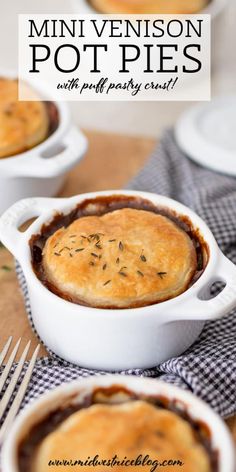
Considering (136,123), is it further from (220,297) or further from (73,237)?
(220,297)

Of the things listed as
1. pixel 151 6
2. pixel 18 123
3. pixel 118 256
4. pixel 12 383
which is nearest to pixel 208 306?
pixel 118 256

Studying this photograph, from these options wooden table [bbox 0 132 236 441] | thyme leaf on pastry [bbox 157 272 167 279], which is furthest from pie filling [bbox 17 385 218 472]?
wooden table [bbox 0 132 236 441]

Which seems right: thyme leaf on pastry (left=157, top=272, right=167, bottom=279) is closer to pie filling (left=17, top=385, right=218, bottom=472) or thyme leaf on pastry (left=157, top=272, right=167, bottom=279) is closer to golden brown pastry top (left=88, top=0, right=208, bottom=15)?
pie filling (left=17, top=385, right=218, bottom=472)

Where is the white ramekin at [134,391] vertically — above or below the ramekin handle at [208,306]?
below

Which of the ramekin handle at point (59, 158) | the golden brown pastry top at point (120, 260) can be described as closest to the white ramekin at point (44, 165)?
the ramekin handle at point (59, 158)

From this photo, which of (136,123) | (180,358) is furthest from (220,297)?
(136,123)

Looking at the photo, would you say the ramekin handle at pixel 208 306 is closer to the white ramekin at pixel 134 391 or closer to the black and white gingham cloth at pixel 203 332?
the black and white gingham cloth at pixel 203 332
